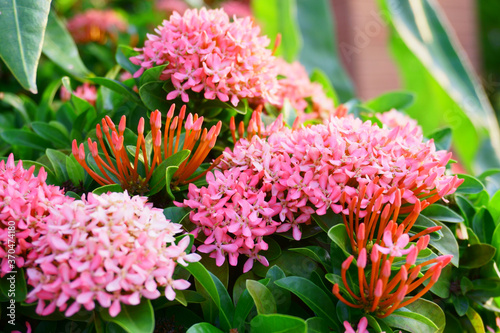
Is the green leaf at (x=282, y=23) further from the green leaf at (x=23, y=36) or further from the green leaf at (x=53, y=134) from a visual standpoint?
the green leaf at (x=23, y=36)

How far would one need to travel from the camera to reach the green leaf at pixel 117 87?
83cm

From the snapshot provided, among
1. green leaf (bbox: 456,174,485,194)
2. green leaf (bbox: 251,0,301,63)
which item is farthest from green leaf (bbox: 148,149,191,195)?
green leaf (bbox: 251,0,301,63)

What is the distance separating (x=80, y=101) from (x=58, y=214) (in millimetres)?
452

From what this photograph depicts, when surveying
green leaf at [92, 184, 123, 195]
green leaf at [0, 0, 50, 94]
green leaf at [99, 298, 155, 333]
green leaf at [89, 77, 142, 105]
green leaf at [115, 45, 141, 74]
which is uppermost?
green leaf at [0, 0, 50, 94]

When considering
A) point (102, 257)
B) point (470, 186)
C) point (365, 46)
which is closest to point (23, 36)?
point (102, 257)

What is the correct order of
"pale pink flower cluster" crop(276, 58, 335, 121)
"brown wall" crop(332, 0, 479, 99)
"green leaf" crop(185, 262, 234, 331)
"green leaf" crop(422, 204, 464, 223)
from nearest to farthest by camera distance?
"green leaf" crop(185, 262, 234, 331) < "green leaf" crop(422, 204, 464, 223) < "pale pink flower cluster" crop(276, 58, 335, 121) < "brown wall" crop(332, 0, 479, 99)

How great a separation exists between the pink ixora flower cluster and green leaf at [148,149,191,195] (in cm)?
4

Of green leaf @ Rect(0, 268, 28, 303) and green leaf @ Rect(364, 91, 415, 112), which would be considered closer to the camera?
green leaf @ Rect(0, 268, 28, 303)

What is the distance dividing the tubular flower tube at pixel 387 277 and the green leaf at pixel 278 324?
0.20ft

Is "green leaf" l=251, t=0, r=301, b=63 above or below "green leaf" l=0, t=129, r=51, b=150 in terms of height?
above

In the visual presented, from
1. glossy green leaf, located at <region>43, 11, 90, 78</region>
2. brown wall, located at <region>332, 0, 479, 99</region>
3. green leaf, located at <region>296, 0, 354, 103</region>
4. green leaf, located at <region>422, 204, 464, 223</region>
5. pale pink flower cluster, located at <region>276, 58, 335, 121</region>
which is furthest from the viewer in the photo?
brown wall, located at <region>332, 0, 479, 99</region>

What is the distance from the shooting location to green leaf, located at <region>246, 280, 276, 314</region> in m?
0.62

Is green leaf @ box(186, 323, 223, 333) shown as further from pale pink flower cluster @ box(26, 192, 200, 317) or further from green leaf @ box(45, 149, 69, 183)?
green leaf @ box(45, 149, 69, 183)

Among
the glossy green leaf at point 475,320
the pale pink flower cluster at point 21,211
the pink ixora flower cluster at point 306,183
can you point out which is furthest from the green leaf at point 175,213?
the glossy green leaf at point 475,320
